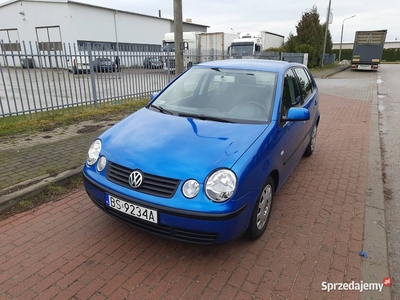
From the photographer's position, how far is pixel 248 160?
2.39 meters

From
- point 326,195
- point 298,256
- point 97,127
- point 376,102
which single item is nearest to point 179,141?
point 298,256

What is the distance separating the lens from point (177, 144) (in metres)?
2.57

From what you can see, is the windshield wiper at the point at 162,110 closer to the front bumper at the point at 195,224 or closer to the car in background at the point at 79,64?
the front bumper at the point at 195,224

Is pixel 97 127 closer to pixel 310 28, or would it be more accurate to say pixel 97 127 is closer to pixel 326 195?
pixel 326 195

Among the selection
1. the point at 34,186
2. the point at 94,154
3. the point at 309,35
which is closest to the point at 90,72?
the point at 34,186

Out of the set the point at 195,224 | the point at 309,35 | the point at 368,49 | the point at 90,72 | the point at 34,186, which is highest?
the point at 309,35

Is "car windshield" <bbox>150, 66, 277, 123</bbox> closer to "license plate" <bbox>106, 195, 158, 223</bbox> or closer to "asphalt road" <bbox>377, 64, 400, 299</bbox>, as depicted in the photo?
"license plate" <bbox>106, 195, 158, 223</bbox>

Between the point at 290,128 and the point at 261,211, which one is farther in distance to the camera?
the point at 290,128

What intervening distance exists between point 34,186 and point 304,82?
4.05 meters

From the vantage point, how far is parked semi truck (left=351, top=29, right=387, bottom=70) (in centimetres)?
2794

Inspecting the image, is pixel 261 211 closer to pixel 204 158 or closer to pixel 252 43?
pixel 204 158

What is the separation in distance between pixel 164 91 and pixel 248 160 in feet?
6.14

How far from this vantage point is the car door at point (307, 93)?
4281mm

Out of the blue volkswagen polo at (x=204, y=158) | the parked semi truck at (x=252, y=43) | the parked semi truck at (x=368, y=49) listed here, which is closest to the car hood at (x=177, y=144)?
the blue volkswagen polo at (x=204, y=158)
